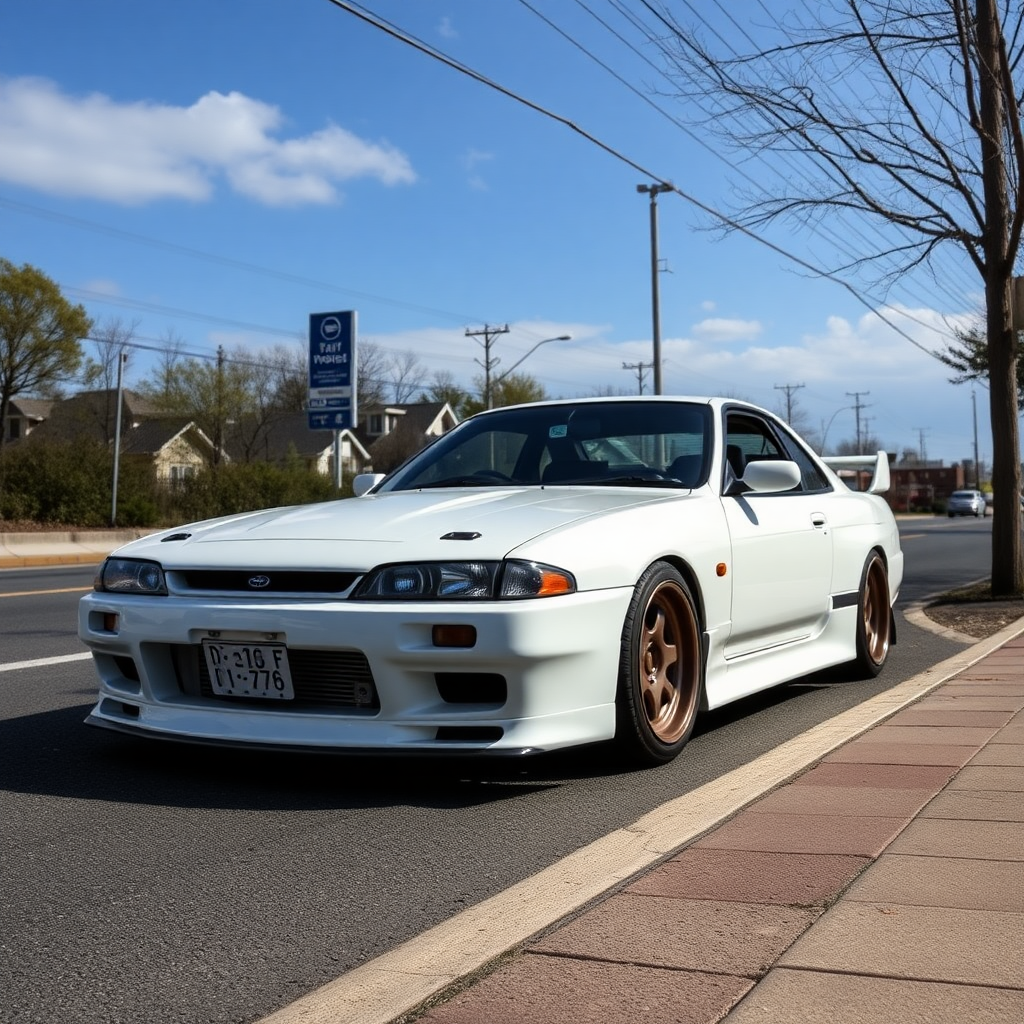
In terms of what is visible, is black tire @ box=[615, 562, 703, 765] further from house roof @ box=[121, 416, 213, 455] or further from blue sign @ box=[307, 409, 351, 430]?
house roof @ box=[121, 416, 213, 455]

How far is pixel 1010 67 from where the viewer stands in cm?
1225

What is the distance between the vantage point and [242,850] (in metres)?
3.54

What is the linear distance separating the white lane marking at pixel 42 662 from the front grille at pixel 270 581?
8.89 ft

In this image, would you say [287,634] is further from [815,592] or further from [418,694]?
[815,592]

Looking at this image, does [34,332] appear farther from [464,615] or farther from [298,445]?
[464,615]

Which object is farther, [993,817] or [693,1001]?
[993,817]

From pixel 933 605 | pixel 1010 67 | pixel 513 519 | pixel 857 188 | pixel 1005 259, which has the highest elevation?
pixel 1010 67

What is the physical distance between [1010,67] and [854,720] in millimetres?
9158

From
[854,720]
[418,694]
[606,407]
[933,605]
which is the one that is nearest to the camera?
[418,694]

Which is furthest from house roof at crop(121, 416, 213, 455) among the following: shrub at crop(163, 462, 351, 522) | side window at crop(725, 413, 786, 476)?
side window at crop(725, 413, 786, 476)

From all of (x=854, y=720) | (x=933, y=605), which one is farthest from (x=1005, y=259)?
(x=854, y=720)

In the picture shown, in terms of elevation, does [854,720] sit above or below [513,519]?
below

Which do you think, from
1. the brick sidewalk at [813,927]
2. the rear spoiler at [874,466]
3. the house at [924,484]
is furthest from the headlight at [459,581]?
the house at [924,484]

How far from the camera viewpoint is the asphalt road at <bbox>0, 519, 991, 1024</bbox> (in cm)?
262
